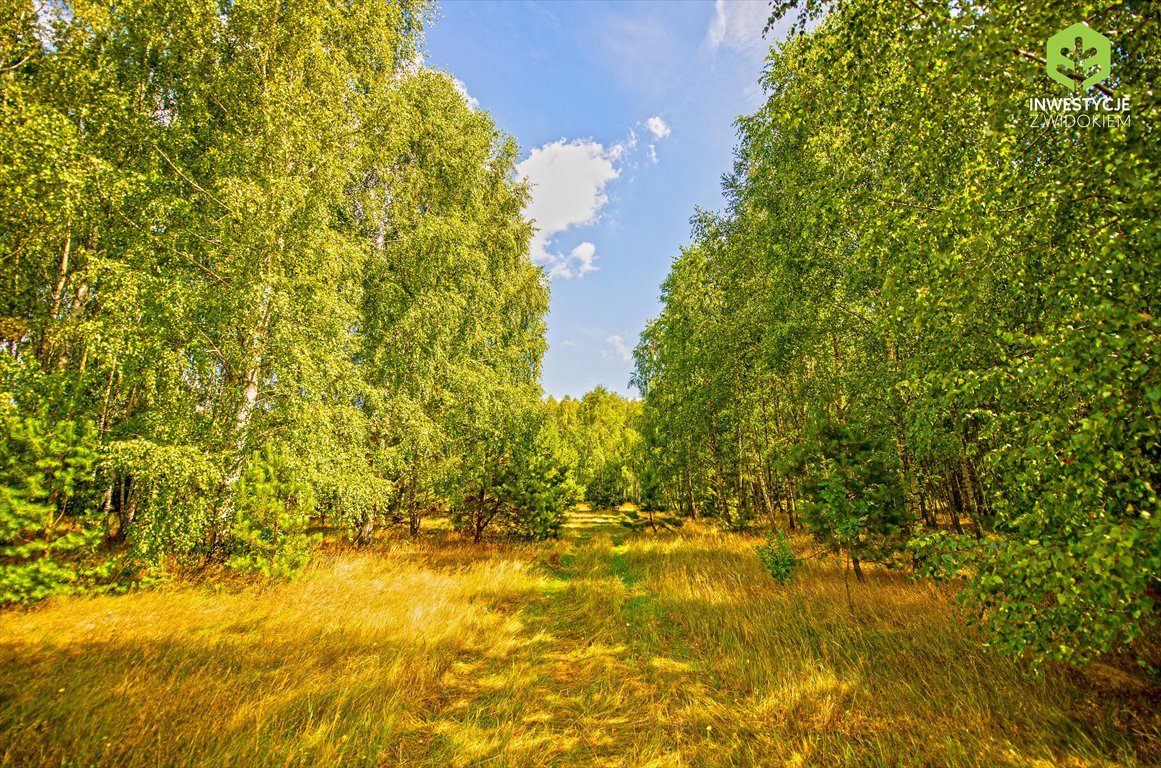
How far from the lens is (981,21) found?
123 inches

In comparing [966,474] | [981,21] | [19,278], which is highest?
[19,278]

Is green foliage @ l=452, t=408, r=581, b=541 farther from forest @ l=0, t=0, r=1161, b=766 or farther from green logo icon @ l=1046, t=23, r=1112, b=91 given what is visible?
green logo icon @ l=1046, t=23, r=1112, b=91

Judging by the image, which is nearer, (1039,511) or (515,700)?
(1039,511)

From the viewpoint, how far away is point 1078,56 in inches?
124

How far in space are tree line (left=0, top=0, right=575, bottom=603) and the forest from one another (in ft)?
0.35

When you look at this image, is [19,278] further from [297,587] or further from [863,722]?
[863,722]

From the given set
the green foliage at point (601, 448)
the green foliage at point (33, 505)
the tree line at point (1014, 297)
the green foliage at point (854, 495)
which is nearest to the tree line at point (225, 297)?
the green foliage at point (33, 505)

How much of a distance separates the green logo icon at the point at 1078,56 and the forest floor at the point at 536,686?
473 cm

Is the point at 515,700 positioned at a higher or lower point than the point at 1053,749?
lower

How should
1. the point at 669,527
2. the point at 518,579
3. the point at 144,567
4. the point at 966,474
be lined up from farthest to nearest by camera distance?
the point at 669,527
the point at 518,579
the point at 966,474
the point at 144,567

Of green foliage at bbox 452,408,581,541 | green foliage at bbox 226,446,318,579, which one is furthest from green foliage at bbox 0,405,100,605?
green foliage at bbox 452,408,581,541

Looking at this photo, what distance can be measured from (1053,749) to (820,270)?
31.8ft

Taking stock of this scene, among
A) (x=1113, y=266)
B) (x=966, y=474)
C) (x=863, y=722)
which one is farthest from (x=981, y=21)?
(x=966, y=474)

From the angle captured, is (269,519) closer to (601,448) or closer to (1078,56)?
(1078,56)
